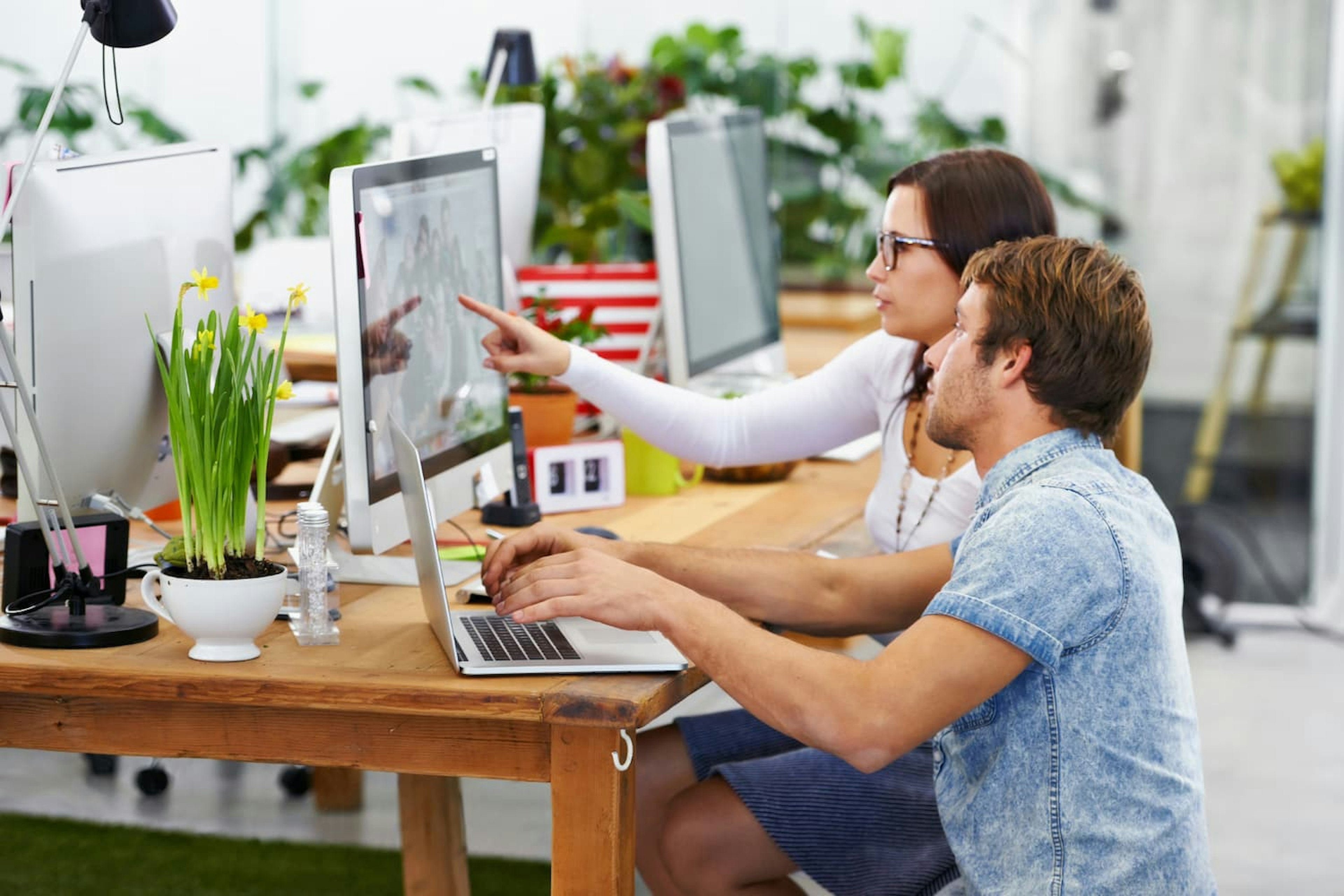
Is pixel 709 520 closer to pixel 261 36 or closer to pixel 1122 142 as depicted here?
pixel 1122 142

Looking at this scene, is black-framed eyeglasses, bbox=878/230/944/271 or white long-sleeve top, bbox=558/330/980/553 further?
white long-sleeve top, bbox=558/330/980/553

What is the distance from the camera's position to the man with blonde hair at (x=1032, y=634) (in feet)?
4.34

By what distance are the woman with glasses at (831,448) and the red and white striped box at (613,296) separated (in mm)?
529

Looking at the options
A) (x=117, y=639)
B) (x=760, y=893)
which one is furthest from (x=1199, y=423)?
(x=117, y=639)

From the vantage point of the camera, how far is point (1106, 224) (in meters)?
4.73

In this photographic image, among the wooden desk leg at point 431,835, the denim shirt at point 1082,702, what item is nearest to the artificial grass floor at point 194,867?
the wooden desk leg at point 431,835

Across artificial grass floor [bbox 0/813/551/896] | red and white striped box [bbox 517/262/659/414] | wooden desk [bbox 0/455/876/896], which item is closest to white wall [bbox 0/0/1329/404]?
artificial grass floor [bbox 0/813/551/896]

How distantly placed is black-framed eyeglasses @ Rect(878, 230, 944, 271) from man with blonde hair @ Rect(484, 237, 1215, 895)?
0.37m

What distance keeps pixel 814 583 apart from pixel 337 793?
1666 millimetres

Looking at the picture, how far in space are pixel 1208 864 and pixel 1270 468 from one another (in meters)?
3.53

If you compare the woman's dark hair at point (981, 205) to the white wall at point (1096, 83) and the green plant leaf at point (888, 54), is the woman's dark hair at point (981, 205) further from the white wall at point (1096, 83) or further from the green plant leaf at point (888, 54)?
the green plant leaf at point (888, 54)

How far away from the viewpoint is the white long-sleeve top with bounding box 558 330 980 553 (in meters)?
2.02

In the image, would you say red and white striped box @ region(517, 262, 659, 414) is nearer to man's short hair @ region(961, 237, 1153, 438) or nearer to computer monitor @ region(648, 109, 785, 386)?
computer monitor @ region(648, 109, 785, 386)

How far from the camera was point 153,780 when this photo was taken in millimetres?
3123
